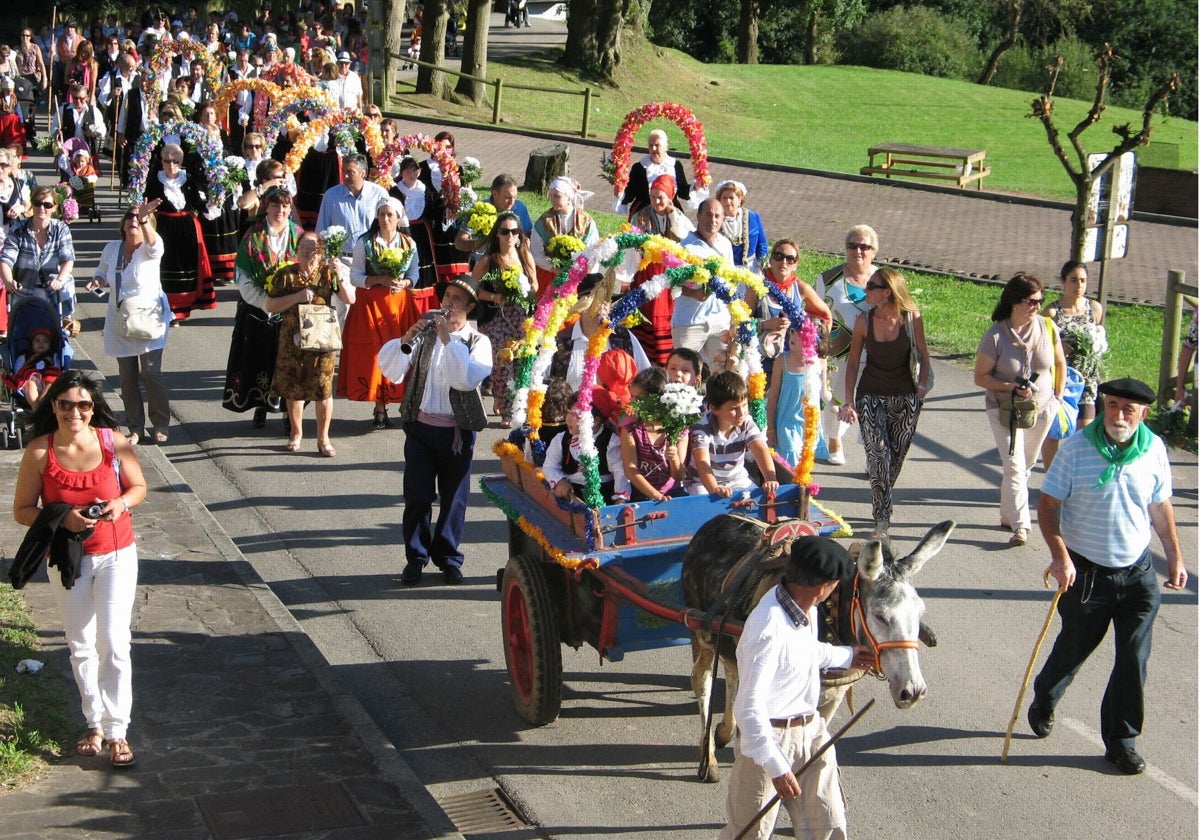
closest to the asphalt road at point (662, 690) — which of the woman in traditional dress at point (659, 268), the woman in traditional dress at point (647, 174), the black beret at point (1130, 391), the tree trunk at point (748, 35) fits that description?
the woman in traditional dress at point (659, 268)

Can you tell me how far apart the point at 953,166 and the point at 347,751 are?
1066 inches

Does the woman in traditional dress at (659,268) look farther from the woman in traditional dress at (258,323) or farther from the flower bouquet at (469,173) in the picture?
the woman in traditional dress at (258,323)

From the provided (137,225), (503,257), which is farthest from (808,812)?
(137,225)

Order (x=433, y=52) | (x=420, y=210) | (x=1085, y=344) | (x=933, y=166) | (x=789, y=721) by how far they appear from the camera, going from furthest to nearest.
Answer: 1. (x=433, y=52)
2. (x=933, y=166)
3. (x=420, y=210)
4. (x=1085, y=344)
5. (x=789, y=721)

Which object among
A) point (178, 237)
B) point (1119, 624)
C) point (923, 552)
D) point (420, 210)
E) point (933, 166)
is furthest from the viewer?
point (933, 166)

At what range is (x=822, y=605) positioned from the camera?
5.94m

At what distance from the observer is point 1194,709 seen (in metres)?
7.88

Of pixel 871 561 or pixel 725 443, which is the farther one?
pixel 725 443

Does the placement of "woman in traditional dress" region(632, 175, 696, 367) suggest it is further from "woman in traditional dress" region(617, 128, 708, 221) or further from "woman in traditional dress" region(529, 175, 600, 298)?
"woman in traditional dress" region(617, 128, 708, 221)

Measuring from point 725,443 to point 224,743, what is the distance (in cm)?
301

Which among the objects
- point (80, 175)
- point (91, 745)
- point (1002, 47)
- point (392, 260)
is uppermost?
point (1002, 47)

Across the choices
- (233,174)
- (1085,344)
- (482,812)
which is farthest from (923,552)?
(233,174)

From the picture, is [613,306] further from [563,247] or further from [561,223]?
[561,223]

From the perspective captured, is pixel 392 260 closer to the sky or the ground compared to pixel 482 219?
closer to the ground
